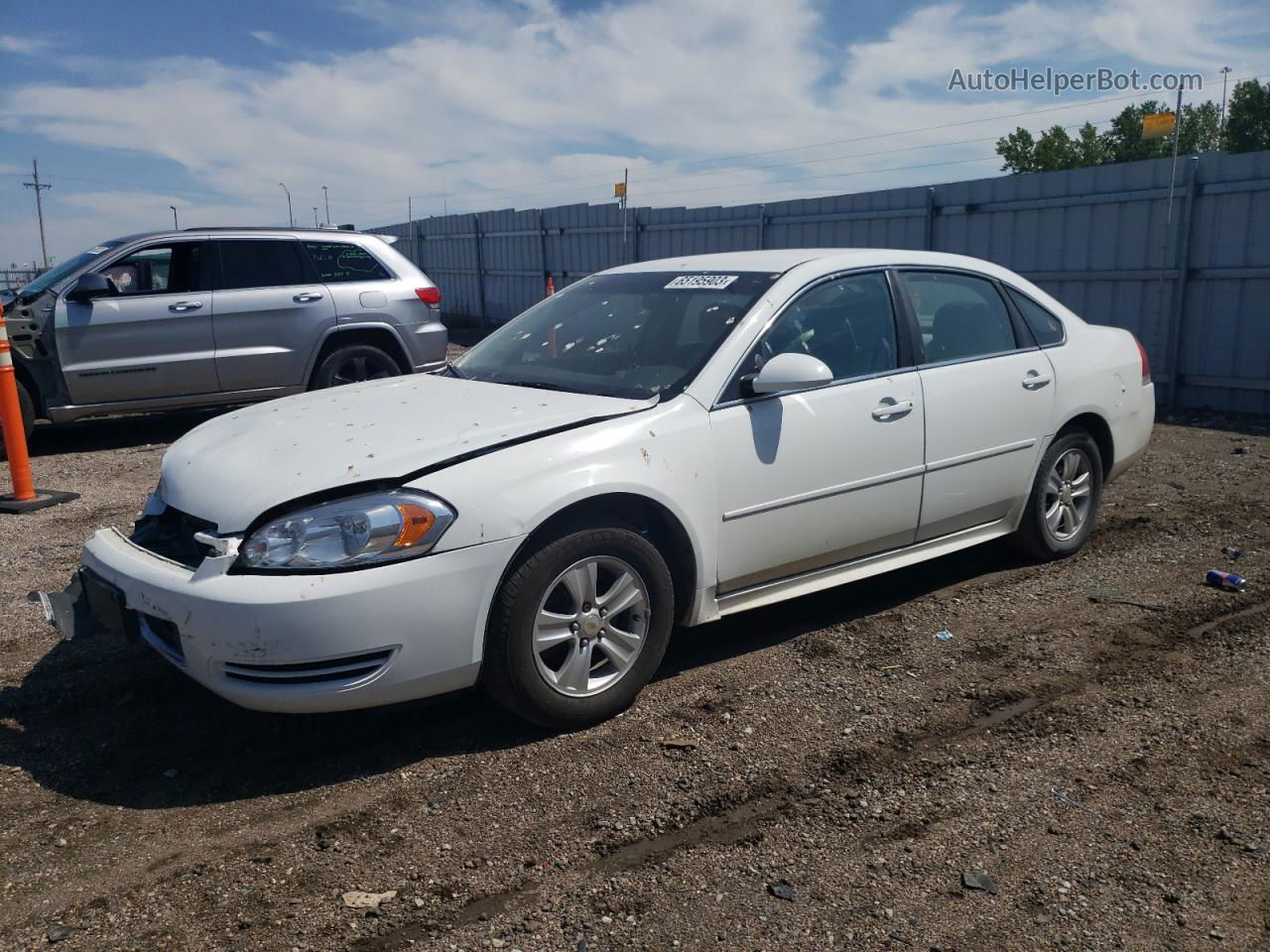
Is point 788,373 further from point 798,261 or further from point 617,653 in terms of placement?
point 617,653

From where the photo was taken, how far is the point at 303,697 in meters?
3.18

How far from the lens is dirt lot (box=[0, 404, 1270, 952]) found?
260cm

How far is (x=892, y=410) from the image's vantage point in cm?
443

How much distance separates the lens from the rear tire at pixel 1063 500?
17.2ft

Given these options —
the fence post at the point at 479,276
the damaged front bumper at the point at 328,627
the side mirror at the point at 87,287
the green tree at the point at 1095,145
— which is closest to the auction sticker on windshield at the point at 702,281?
the damaged front bumper at the point at 328,627

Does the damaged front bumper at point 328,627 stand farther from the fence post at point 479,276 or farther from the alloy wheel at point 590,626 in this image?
A: the fence post at point 479,276

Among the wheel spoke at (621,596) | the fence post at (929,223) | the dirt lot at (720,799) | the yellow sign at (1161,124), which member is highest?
the yellow sign at (1161,124)

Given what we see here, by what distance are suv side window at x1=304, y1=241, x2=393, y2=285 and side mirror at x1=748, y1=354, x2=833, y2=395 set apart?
658 centimetres

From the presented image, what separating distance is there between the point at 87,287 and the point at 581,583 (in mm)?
6736

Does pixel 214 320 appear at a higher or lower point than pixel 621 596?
higher

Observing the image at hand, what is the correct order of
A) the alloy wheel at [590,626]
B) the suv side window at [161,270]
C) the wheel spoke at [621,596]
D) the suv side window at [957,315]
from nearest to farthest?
the alloy wheel at [590,626] < the wheel spoke at [621,596] < the suv side window at [957,315] < the suv side window at [161,270]

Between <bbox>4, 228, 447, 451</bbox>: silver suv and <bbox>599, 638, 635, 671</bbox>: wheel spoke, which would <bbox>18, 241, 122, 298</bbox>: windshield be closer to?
<bbox>4, 228, 447, 451</bbox>: silver suv

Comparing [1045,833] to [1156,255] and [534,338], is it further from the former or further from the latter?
[1156,255]

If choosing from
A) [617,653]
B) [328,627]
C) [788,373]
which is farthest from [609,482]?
[328,627]
